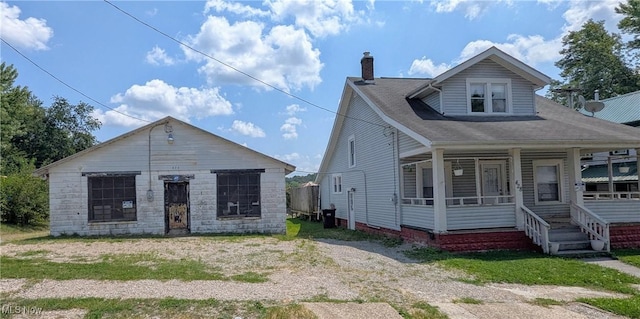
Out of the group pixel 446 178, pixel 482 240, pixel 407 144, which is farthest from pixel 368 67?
pixel 482 240

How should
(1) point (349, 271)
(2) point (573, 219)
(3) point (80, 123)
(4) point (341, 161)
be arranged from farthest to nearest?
(3) point (80, 123) → (4) point (341, 161) → (2) point (573, 219) → (1) point (349, 271)

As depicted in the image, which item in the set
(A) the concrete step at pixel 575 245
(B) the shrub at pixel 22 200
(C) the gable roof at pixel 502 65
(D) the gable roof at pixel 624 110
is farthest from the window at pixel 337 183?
(D) the gable roof at pixel 624 110

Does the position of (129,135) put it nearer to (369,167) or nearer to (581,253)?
(369,167)

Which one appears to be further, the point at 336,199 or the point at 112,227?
the point at 336,199

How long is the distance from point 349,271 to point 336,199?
12.8 meters

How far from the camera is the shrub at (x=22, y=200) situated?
18906 millimetres

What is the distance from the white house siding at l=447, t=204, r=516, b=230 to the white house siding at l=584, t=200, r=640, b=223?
111 inches

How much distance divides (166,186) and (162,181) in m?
0.24

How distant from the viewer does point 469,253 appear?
36.9 ft

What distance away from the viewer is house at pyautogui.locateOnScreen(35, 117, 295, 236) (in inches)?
614

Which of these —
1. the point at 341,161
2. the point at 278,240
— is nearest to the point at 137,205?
the point at 278,240

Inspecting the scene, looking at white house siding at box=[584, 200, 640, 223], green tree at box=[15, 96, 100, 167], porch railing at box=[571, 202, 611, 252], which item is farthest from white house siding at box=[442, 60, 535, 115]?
green tree at box=[15, 96, 100, 167]

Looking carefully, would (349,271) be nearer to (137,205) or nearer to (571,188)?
(571,188)

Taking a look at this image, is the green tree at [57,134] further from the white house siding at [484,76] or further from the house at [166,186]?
the white house siding at [484,76]
